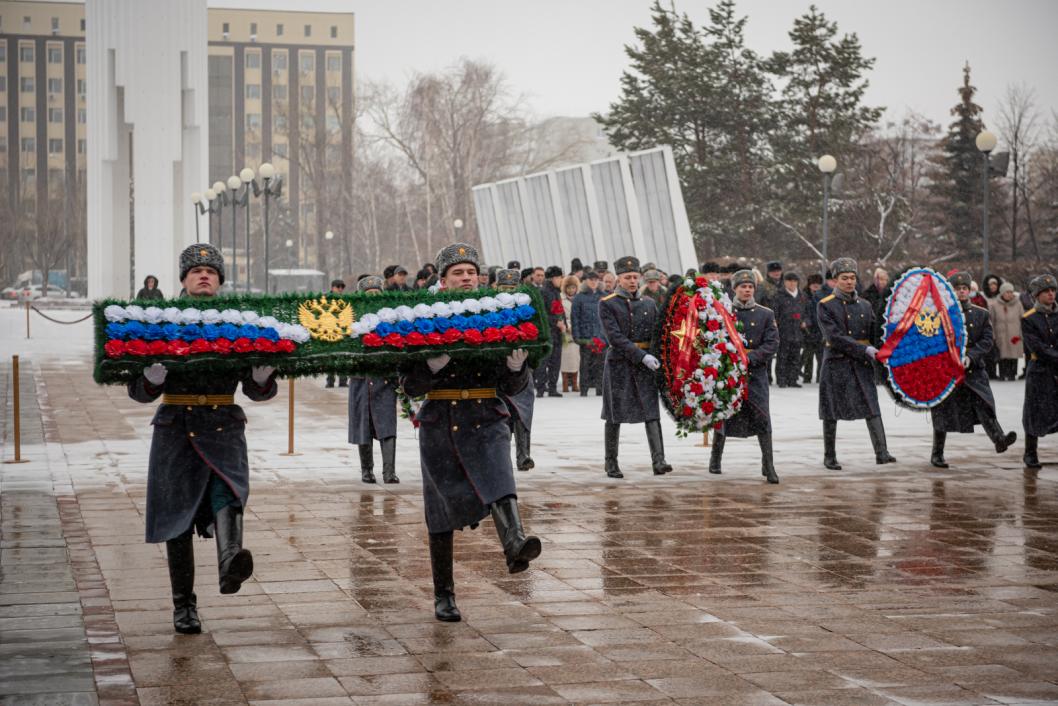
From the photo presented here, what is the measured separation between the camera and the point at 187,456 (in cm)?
702

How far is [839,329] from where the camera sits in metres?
13.6

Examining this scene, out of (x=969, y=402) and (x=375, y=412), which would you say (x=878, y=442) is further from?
(x=375, y=412)

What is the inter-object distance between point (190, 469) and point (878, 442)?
8354 millimetres

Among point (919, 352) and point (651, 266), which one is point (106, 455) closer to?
point (651, 266)

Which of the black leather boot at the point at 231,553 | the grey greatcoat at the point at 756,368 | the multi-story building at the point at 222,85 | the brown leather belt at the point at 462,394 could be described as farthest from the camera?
the multi-story building at the point at 222,85

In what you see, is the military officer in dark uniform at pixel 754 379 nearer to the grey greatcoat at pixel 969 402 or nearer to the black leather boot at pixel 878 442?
the black leather boot at pixel 878 442

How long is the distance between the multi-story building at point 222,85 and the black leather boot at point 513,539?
11102cm

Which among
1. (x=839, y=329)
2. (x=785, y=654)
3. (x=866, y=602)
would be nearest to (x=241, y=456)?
(x=785, y=654)

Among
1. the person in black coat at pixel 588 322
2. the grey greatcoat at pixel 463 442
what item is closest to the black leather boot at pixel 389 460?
the grey greatcoat at pixel 463 442

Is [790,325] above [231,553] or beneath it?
above

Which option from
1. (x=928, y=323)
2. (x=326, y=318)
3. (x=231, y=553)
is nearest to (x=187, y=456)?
(x=231, y=553)

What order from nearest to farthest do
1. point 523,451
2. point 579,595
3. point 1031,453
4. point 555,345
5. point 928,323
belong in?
point 579,595
point 523,451
point 1031,453
point 928,323
point 555,345

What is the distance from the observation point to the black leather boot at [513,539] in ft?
22.8

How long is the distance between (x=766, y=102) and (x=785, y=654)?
50.0 meters
